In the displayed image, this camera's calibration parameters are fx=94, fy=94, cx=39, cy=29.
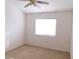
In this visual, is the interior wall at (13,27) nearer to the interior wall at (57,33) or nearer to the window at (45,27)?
the interior wall at (57,33)

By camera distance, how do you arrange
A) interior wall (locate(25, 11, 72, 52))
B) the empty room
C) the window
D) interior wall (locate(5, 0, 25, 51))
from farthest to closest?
the window → interior wall (locate(5, 0, 25, 51)) → interior wall (locate(25, 11, 72, 52)) → the empty room

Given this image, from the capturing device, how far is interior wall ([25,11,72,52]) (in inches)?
188

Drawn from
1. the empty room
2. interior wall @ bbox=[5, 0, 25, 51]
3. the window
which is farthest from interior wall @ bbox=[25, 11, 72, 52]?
interior wall @ bbox=[5, 0, 25, 51]

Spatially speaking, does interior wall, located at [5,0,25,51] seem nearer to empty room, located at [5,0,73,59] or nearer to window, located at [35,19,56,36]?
empty room, located at [5,0,73,59]

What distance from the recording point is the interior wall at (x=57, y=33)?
188 inches

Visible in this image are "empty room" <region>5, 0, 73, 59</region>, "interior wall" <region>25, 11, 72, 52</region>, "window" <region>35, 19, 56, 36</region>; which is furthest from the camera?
"window" <region>35, 19, 56, 36</region>

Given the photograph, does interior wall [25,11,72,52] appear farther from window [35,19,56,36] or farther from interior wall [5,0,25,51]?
interior wall [5,0,25,51]

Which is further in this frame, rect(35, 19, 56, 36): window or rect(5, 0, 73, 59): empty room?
rect(35, 19, 56, 36): window

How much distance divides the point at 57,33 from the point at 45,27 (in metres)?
0.83

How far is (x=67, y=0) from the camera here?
143 inches

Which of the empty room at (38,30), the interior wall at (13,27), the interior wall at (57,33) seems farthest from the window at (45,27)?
the interior wall at (13,27)

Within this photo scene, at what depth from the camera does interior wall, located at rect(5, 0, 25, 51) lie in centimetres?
491
